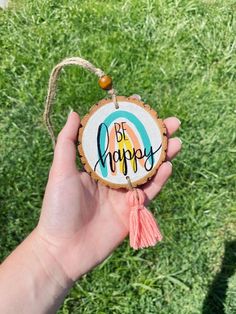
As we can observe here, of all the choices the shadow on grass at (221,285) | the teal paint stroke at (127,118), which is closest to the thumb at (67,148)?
the teal paint stroke at (127,118)

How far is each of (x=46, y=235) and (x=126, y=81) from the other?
1.25 meters

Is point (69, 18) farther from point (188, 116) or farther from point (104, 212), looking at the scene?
point (104, 212)

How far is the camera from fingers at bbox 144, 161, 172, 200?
85.2 inches

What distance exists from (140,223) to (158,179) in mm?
176

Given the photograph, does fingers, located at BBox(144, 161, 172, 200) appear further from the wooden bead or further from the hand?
the wooden bead

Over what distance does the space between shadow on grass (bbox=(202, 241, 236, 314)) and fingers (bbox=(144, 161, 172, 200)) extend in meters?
0.78

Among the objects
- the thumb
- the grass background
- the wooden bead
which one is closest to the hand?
the thumb

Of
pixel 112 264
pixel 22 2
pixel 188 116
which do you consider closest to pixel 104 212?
pixel 112 264

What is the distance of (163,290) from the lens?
2.76m

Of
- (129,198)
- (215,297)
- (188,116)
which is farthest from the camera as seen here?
(188,116)

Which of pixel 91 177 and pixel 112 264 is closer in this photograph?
pixel 91 177

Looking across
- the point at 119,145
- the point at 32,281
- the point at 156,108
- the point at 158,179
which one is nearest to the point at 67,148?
the point at 119,145

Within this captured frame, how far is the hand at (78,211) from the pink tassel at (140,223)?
0.09 m

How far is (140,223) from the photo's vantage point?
7.04 feet
